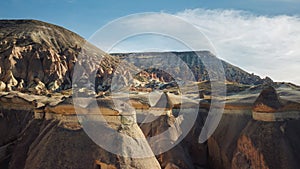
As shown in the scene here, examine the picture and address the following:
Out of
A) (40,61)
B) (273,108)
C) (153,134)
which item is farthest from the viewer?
(40,61)

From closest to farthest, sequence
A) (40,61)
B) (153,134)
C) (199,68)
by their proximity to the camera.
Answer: (153,134), (40,61), (199,68)

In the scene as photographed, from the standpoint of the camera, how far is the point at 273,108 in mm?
14234

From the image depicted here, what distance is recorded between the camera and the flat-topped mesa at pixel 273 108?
14328 mm

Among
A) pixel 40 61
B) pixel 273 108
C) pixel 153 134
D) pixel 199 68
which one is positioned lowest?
pixel 153 134

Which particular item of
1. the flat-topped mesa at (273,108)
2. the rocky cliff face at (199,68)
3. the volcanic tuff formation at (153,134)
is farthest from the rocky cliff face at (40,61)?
the flat-topped mesa at (273,108)

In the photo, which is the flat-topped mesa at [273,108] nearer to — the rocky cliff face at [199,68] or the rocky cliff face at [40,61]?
the rocky cliff face at [40,61]

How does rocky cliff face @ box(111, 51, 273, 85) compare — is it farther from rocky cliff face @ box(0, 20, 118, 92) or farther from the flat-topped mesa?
the flat-topped mesa

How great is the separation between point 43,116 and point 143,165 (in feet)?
21.5

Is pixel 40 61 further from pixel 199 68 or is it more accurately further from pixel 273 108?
pixel 273 108

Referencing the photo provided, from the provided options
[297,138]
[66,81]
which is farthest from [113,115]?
[66,81]

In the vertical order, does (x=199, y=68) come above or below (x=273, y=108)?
above

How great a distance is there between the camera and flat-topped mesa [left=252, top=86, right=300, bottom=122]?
47.0 ft

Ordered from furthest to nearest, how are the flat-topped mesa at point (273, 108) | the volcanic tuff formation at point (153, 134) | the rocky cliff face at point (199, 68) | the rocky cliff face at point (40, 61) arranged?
the rocky cliff face at point (199, 68), the rocky cliff face at point (40, 61), the flat-topped mesa at point (273, 108), the volcanic tuff formation at point (153, 134)

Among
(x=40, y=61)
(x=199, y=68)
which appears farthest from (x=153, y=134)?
(x=199, y=68)
